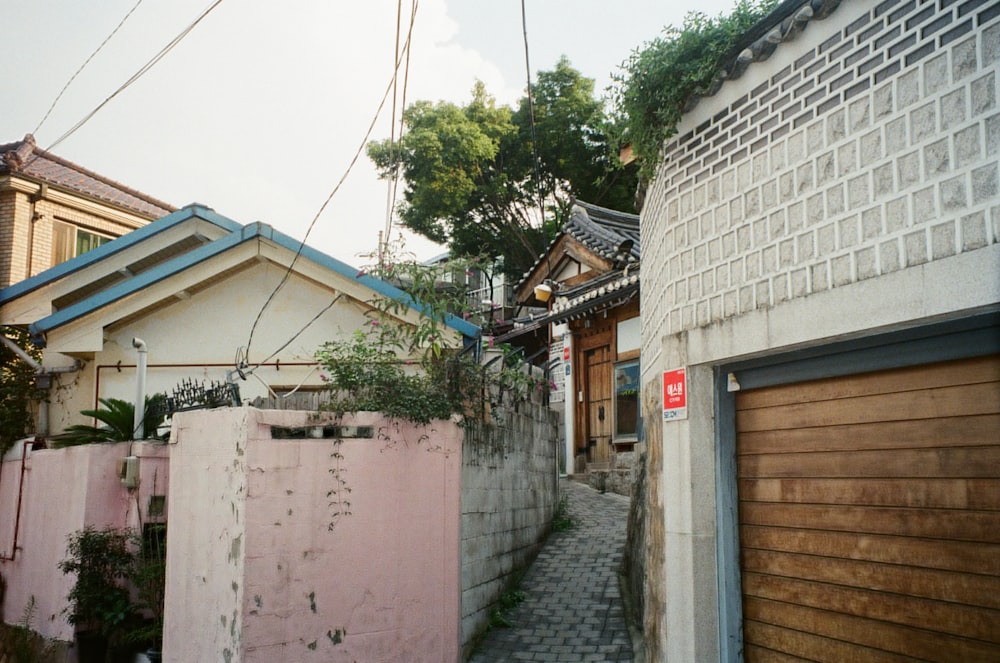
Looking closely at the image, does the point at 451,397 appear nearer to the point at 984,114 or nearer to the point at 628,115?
the point at 628,115

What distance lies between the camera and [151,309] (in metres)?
12.7

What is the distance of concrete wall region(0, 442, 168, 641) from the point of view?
9281mm

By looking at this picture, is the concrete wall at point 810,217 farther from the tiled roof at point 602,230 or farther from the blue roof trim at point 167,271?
the tiled roof at point 602,230

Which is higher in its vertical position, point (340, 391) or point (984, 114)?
point (984, 114)

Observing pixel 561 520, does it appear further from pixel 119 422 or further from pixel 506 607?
pixel 119 422

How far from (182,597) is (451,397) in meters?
3.21

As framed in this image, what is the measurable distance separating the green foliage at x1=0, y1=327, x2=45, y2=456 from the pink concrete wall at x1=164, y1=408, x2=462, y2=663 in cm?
621

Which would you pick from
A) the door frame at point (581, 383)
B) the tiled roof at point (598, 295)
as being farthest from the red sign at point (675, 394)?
the door frame at point (581, 383)

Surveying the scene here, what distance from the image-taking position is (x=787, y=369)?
555 cm

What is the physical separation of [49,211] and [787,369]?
1720cm

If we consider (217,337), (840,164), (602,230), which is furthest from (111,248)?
(840,164)

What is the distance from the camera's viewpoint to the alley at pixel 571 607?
7922 millimetres

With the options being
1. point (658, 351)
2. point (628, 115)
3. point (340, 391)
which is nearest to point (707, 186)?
point (628, 115)

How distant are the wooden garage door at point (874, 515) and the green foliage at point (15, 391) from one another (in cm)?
1122
